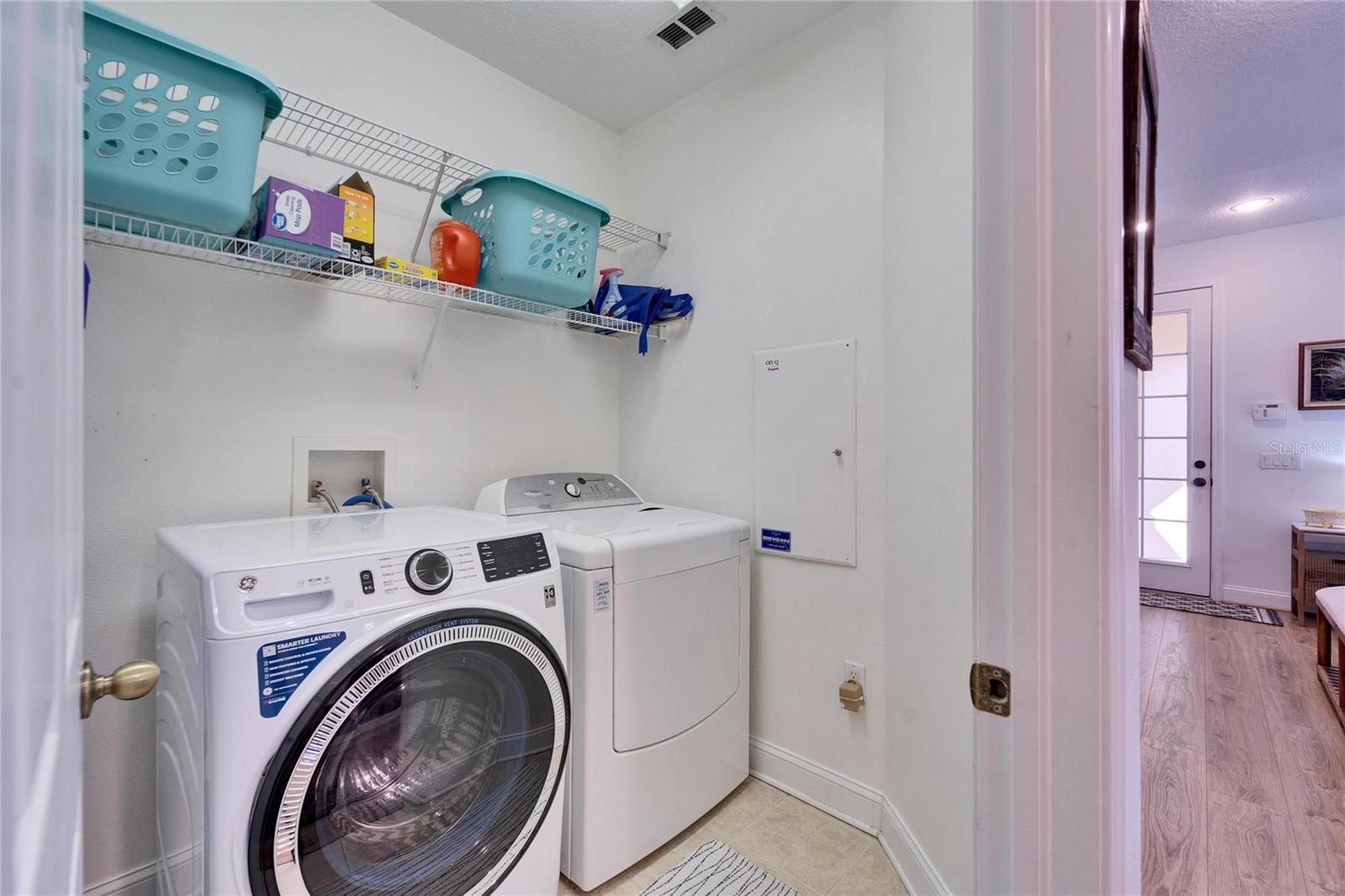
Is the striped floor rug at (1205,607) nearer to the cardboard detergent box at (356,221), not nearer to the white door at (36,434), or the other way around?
the cardboard detergent box at (356,221)

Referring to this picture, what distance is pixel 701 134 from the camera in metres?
2.18

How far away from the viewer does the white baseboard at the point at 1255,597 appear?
151 inches

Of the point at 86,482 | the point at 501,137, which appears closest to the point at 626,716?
the point at 86,482

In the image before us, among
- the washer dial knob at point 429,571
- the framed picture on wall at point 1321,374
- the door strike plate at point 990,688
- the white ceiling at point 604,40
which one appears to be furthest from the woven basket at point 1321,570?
the washer dial knob at point 429,571

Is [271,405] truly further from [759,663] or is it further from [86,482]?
[759,663]

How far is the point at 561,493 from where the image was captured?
1968 millimetres

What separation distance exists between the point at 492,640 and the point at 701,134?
1.93m

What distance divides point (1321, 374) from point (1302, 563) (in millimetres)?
1202

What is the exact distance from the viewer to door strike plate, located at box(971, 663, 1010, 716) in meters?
0.60

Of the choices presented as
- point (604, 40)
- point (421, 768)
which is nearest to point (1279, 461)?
point (604, 40)

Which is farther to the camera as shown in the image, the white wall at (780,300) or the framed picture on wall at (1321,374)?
the framed picture on wall at (1321,374)

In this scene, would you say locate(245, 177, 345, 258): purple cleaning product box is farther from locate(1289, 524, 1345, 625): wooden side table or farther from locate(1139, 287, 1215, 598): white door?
locate(1289, 524, 1345, 625): wooden side table

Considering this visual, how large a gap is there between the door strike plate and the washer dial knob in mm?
904

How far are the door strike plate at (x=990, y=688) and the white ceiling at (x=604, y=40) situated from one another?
1.95 metres
